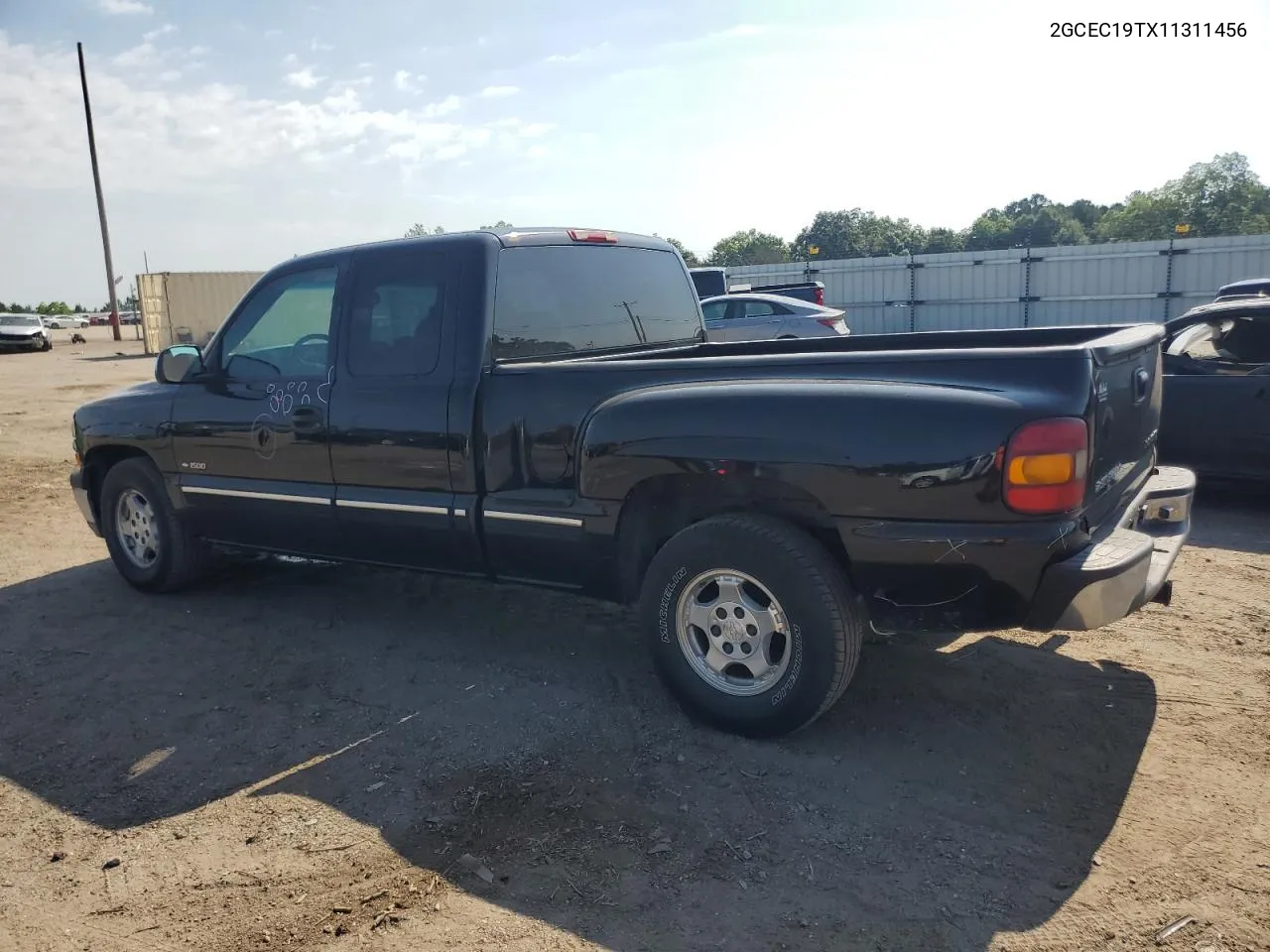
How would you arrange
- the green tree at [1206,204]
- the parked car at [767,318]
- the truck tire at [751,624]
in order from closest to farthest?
1. the truck tire at [751,624]
2. the parked car at [767,318]
3. the green tree at [1206,204]

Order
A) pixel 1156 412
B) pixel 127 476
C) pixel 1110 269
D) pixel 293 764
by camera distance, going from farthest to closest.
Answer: pixel 1110 269 → pixel 127 476 → pixel 1156 412 → pixel 293 764

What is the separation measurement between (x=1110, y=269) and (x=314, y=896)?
21.7 meters

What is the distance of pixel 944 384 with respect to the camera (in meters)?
3.27

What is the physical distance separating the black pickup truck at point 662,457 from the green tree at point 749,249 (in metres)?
50.4

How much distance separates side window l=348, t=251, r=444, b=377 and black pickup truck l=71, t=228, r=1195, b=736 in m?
0.01

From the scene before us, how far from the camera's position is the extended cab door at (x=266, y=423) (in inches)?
196

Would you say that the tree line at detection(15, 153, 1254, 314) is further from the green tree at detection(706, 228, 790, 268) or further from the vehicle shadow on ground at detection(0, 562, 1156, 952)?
the vehicle shadow on ground at detection(0, 562, 1156, 952)

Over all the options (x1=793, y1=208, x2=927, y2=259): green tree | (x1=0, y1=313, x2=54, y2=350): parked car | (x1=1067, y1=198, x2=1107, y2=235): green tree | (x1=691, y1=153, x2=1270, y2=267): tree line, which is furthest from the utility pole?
(x1=1067, y1=198, x2=1107, y2=235): green tree

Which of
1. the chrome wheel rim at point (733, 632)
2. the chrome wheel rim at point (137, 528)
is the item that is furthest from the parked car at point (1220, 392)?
the chrome wheel rim at point (137, 528)

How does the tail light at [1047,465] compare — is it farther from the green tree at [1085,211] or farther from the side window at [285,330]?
the green tree at [1085,211]

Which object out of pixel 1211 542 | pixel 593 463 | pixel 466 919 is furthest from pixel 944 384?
pixel 1211 542

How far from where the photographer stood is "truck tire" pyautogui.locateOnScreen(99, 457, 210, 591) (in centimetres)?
582

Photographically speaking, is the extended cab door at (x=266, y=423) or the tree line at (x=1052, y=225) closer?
the extended cab door at (x=266, y=423)

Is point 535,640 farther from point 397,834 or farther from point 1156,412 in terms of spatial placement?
point 1156,412
